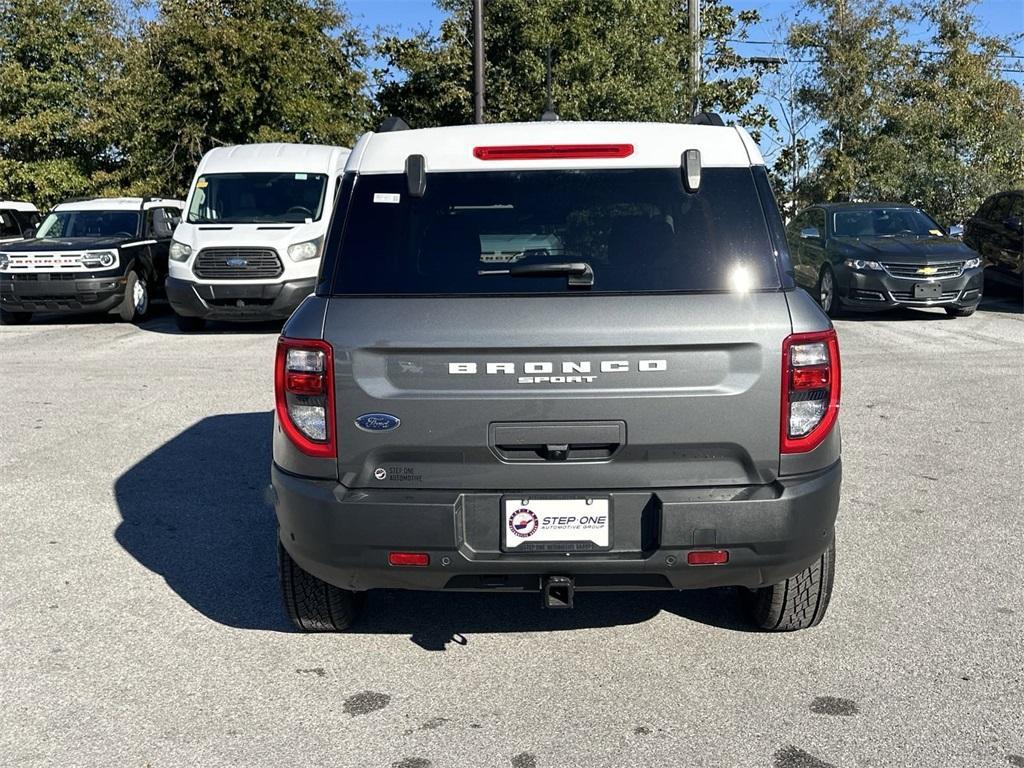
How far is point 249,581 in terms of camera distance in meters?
4.70

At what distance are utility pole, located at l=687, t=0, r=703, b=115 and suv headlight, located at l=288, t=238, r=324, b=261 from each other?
39.5ft

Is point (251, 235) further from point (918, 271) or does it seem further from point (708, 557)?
point (708, 557)

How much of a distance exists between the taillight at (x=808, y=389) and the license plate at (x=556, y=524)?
2.01 feet

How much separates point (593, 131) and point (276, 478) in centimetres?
158

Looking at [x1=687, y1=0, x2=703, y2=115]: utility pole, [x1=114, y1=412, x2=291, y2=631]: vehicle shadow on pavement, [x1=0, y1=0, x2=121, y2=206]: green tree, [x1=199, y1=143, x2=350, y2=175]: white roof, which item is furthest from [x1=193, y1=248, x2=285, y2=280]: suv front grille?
[x1=0, y1=0, x2=121, y2=206]: green tree

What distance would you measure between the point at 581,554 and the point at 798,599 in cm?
100

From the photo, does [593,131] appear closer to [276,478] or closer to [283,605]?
[276,478]

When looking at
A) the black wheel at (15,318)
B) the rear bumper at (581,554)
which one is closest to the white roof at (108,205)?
the black wheel at (15,318)

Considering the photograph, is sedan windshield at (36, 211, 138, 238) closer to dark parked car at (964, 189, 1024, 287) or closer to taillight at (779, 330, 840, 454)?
dark parked car at (964, 189, 1024, 287)

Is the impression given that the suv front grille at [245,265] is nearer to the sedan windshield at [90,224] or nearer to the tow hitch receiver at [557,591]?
the sedan windshield at [90,224]

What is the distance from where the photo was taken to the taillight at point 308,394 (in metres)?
3.41

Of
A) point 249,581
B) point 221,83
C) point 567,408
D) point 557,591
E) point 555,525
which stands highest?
point 221,83

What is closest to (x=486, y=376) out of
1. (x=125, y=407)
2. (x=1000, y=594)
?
(x=1000, y=594)

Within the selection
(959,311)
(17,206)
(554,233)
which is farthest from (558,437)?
(17,206)
